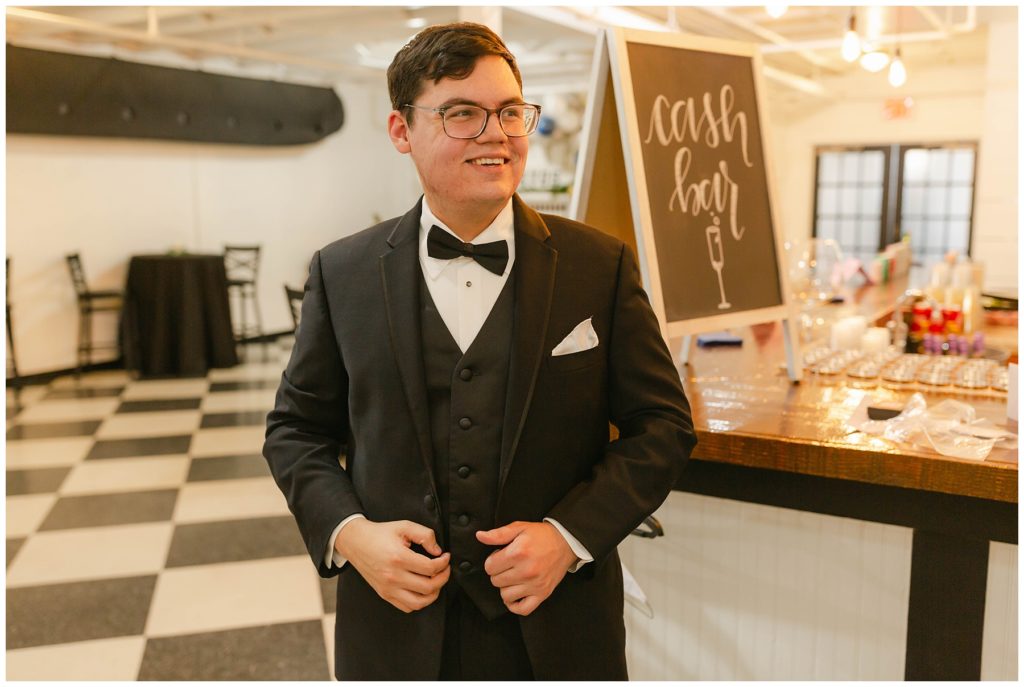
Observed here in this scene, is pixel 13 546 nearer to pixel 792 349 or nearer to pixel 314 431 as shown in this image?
pixel 314 431

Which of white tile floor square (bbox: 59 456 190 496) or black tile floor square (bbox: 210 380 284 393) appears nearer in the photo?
white tile floor square (bbox: 59 456 190 496)

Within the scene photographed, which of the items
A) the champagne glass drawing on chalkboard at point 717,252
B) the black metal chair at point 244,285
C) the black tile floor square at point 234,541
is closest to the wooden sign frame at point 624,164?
the champagne glass drawing on chalkboard at point 717,252

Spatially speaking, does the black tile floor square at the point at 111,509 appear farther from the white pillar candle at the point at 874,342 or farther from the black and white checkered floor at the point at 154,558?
the white pillar candle at the point at 874,342

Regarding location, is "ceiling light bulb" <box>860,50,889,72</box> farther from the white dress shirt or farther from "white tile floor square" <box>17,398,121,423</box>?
"white tile floor square" <box>17,398,121,423</box>

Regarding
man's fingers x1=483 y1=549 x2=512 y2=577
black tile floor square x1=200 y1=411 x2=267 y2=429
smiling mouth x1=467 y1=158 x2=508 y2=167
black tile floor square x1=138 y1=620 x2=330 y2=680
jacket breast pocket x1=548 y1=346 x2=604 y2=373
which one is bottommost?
black tile floor square x1=200 y1=411 x2=267 y2=429

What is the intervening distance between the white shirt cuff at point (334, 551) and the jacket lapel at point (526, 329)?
20cm

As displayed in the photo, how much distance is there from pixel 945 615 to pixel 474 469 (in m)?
1.02

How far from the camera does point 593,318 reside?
1.25 metres

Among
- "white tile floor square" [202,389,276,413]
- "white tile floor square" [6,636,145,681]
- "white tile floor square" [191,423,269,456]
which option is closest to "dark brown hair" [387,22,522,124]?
"white tile floor square" [6,636,145,681]

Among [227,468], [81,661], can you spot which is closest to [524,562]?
[81,661]

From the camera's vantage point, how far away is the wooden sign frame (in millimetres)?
1834

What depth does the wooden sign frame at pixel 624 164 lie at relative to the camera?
1.83 m

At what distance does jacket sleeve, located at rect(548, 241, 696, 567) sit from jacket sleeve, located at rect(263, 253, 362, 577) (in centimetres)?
30

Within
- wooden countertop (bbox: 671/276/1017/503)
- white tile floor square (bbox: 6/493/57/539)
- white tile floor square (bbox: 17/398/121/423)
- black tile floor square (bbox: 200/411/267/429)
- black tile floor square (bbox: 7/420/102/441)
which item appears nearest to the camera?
wooden countertop (bbox: 671/276/1017/503)
